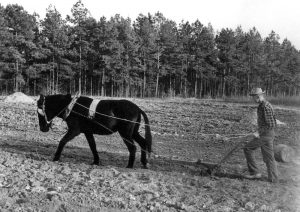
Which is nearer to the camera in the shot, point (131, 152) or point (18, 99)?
point (131, 152)

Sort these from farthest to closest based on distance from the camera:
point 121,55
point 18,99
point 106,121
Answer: point 121,55 → point 18,99 → point 106,121

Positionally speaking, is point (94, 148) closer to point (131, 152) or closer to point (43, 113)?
point (131, 152)

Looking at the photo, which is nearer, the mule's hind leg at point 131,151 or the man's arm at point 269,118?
the man's arm at point 269,118

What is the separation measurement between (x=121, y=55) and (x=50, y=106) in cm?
5049

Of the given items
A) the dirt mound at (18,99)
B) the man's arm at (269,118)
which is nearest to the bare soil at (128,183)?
the man's arm at (269,118)

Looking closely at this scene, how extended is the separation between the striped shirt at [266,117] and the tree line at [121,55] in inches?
1766

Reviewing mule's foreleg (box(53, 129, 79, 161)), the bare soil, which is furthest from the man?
mule's foreleg (box(53, 129, 79, 161))

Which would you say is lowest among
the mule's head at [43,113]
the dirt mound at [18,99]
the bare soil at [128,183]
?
the bare soil at [128,183]

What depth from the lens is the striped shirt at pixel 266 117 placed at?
832 centimetres

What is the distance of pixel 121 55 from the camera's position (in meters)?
60.2

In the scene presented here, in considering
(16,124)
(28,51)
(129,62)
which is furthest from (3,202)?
(129,62)

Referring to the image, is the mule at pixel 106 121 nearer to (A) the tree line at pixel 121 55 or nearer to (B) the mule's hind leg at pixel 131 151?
(B) the mule's hind leg at pixel 131 151

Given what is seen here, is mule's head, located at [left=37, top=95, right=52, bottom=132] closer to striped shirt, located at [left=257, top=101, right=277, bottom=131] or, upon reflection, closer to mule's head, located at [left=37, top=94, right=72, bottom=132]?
mule's head, located at [left=37, top=94, right=72, bottom=132]

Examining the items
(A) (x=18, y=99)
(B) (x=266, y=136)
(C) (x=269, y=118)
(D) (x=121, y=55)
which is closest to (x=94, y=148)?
(B) (x=266, y=136)
